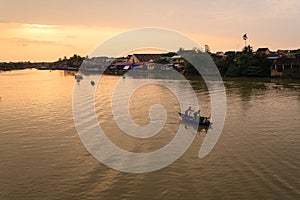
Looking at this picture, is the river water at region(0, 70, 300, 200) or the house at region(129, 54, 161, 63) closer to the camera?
the river water at region(0, 70, 300, 200)

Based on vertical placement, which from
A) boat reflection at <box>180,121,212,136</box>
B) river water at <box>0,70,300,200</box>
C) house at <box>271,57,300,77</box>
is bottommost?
river water at <box>0,70,300,200</box>

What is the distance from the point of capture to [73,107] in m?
24.7

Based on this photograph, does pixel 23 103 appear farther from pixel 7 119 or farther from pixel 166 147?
pixel 166 147

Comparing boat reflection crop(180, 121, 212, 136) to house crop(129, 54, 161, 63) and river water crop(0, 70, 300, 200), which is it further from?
house crop(129, 54, 161, 63)

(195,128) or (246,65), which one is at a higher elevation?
(246,65)

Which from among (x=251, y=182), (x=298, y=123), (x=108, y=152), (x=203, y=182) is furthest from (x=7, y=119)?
(x=298, y=123)

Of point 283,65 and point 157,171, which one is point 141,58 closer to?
point 283,65

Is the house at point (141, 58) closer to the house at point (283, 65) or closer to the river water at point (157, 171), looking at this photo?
the house at point (283, 65)

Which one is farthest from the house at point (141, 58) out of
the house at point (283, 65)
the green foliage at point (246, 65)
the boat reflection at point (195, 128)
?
the boat reflection at point (195, 128)

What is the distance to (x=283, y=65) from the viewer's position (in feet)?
176

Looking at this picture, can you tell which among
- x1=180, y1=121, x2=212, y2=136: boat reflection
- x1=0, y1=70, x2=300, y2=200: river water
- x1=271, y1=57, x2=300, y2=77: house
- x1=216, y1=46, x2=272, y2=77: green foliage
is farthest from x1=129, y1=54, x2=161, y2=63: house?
x1=180, y1=121, x2=212, y2=136: boat reflection

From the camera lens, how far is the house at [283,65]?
52.5 meters

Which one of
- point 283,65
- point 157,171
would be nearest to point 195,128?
point 157,171

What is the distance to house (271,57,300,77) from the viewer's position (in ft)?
172
